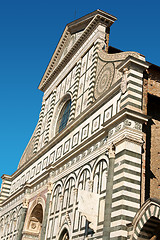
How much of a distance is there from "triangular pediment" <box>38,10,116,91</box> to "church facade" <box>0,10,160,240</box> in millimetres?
61

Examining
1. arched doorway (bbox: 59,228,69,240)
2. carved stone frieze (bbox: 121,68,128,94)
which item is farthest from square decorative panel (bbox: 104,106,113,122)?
arched doorway (bbox: 59,228,69,240)

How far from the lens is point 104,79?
615 inches

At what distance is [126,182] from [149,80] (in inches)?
192

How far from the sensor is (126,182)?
11.2 meters

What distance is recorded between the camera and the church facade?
1130cm

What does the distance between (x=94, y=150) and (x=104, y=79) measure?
3522 millimetres

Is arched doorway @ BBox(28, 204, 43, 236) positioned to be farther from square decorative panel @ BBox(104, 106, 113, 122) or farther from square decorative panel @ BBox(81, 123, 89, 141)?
square decorative panel @ BBox(104, 106, 113, 122)

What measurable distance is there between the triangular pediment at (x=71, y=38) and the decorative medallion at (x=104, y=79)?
3.78m

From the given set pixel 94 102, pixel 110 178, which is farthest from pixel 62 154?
pixel 110 178

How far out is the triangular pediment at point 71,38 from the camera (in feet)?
60.7

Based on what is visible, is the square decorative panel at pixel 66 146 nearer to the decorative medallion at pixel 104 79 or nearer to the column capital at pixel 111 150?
the decorative medallion at pixel 104 79

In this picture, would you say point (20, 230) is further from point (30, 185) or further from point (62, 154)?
point (62, 154)

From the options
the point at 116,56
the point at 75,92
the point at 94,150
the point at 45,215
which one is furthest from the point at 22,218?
the point at 116,56

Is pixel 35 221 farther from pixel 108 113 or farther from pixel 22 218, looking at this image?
pixel 108 113
